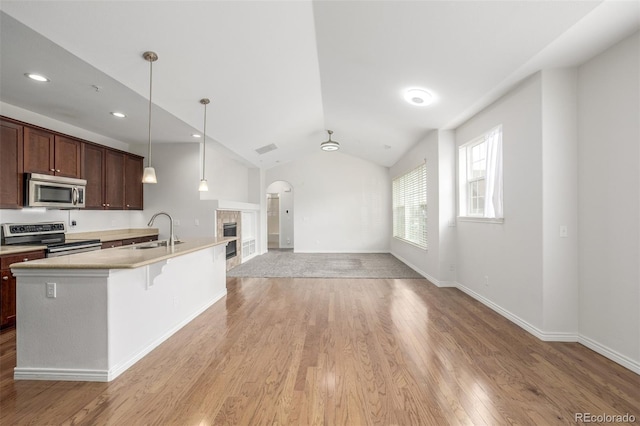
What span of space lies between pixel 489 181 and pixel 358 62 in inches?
86.6

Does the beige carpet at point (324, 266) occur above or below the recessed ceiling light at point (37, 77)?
below

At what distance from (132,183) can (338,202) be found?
5.51 meters

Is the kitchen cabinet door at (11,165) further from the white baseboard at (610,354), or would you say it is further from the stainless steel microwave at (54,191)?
the white baseboard at (610,354)

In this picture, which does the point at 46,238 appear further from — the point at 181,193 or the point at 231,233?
the point at 231,233

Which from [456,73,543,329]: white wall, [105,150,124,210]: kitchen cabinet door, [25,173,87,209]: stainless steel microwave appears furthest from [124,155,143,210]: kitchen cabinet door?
[456,73,543,329]: white wall

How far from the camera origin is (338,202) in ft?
29.7

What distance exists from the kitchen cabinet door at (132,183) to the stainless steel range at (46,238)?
1.15 metres

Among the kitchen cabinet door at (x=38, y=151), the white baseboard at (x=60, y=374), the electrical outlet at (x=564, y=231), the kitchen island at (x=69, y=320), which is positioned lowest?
the white baseboard at (x=60, y=374)

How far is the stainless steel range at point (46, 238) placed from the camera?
11.0ft

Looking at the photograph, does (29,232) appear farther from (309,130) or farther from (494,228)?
(494,228)

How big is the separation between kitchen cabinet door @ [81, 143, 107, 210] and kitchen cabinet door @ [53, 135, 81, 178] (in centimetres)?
11

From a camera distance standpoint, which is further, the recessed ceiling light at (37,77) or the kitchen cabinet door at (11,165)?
the kitchen cabinet door at (11,165)

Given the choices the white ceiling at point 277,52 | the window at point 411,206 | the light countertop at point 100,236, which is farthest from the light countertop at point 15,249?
the window at point 411,206

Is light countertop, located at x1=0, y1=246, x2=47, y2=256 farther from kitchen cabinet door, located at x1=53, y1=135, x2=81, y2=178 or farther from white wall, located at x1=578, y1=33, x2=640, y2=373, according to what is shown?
white wall, located at x1=578, y1=33, x2=640, y2=373
